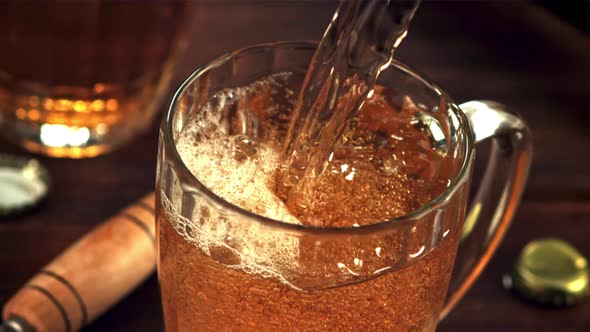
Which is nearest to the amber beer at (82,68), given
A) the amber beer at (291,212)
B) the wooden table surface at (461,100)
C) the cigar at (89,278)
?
the wooden table surface at (461,100)

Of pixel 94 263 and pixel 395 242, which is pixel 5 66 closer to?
pixel 94 263

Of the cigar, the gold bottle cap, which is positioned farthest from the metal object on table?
the gold bottle cap

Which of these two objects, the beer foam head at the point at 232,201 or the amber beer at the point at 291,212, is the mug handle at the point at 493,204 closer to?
the amber beer at the point at 291,212

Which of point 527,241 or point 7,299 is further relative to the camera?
point 527,241

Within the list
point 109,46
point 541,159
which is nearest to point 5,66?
point 109,46

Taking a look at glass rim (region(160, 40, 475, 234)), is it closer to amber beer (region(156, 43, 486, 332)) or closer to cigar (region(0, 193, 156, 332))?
amber beer (region(156, 43, 486, 332))
